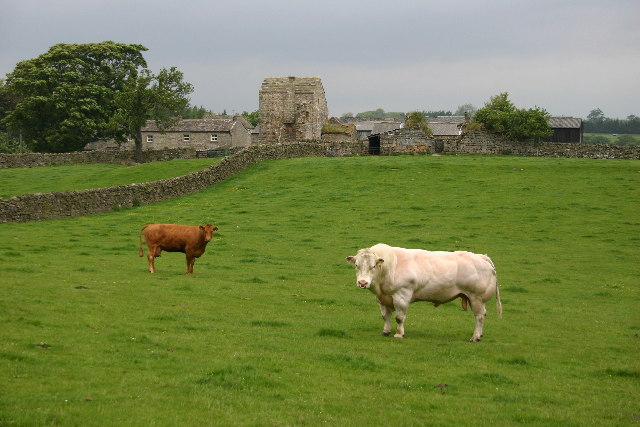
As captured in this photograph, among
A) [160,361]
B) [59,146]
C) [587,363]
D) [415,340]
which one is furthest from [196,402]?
[59,146]

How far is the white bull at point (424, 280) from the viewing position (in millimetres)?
13969

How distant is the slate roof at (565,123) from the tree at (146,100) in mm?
38436

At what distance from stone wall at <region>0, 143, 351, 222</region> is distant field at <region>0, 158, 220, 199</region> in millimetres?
2857

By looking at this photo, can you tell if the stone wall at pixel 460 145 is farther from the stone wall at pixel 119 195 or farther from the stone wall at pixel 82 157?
the stone wall at pixel 82 157

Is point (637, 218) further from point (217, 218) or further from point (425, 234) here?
point (217, 218)

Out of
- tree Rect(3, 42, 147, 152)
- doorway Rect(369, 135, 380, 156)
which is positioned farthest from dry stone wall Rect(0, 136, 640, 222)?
tree Rect(3, 42, 147, 152)

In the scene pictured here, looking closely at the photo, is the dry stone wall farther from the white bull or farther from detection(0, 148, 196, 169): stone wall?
the white bull

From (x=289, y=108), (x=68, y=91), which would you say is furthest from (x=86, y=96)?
(x=289, y=108)

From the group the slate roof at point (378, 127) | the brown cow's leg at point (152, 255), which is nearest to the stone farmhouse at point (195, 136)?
the slate roof at point (378, 127)

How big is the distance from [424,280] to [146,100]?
189ft

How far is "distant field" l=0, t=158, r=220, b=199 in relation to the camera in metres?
47.0

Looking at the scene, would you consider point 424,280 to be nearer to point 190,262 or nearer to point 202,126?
point 190,262

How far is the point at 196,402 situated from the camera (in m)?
9.27

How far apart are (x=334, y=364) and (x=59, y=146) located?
68.2 m
